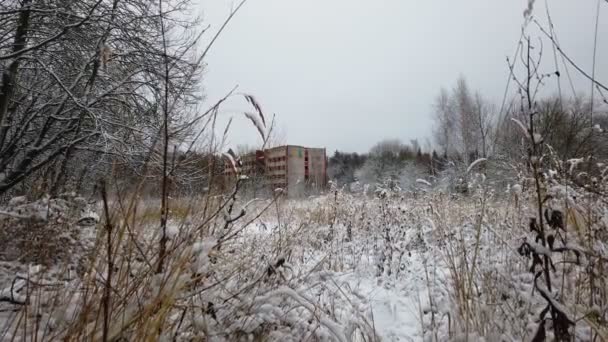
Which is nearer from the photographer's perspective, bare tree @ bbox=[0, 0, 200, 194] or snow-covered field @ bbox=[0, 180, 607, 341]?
snow-covered field @ bbox=[0, 180, 607, 341]

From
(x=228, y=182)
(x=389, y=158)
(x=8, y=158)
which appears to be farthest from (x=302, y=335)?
(x=389, y=158)

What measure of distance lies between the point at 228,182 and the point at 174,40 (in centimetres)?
498

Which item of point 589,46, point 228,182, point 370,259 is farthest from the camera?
point 370,259

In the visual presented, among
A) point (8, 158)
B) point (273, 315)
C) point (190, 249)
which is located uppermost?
point (8, 158)

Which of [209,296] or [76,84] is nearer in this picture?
[209,296]

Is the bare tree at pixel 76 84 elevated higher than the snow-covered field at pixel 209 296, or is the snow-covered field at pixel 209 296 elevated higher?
the bare tree at pixel 76 84

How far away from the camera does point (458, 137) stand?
22.1m

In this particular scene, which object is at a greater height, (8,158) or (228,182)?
(8,158)

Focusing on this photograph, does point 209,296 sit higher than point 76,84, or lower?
lower

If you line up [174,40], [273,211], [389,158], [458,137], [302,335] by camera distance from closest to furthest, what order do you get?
[302,335]
[174,40]
[273,211]
[458,137]
[389,158]

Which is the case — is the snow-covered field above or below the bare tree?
below

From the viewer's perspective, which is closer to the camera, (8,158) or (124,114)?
(8,158)

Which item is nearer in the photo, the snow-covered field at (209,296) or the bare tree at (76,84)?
the snow-covered field at (209,296)

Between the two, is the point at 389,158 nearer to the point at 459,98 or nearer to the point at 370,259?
the point at 459,98
